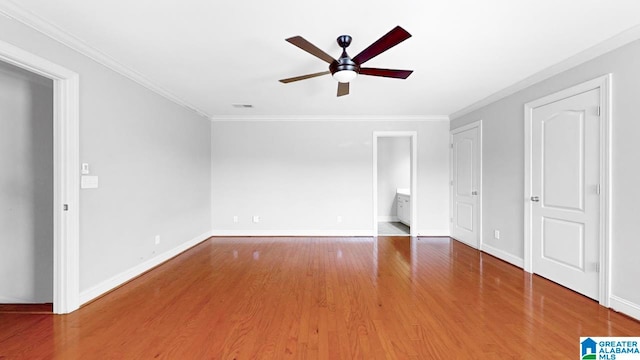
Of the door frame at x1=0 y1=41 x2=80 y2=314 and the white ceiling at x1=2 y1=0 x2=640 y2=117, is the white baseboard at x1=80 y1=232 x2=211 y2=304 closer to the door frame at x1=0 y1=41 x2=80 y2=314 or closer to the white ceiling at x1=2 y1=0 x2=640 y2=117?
the door frame at x1=0 y1=41 x2=80 y2=314

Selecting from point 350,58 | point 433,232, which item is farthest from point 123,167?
point 433,232

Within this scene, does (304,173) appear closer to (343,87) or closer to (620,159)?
(343,87)

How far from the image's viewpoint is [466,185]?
16.0 feet

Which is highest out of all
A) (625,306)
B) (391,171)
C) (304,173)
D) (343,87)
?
(343,87)

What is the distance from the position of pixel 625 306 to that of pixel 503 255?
157 centimetres

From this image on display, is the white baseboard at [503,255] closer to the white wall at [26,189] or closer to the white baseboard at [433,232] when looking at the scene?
the white baseboard at [433,232]

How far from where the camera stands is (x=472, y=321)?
7.49ft

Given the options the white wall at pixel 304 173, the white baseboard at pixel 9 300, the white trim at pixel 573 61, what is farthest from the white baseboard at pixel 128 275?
the white trim at pixel 573 61

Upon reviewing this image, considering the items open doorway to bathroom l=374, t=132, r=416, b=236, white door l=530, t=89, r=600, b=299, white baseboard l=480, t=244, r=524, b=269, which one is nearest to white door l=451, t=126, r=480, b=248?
white baseboard l=480, t=244, r=524, b=269

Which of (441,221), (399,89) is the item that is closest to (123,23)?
(399,89)

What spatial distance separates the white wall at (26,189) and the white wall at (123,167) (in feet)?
1.63

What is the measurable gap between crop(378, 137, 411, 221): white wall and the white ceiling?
3972 millimetres

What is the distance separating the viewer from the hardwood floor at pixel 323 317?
1.91 metres

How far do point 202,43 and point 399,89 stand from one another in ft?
8.29
